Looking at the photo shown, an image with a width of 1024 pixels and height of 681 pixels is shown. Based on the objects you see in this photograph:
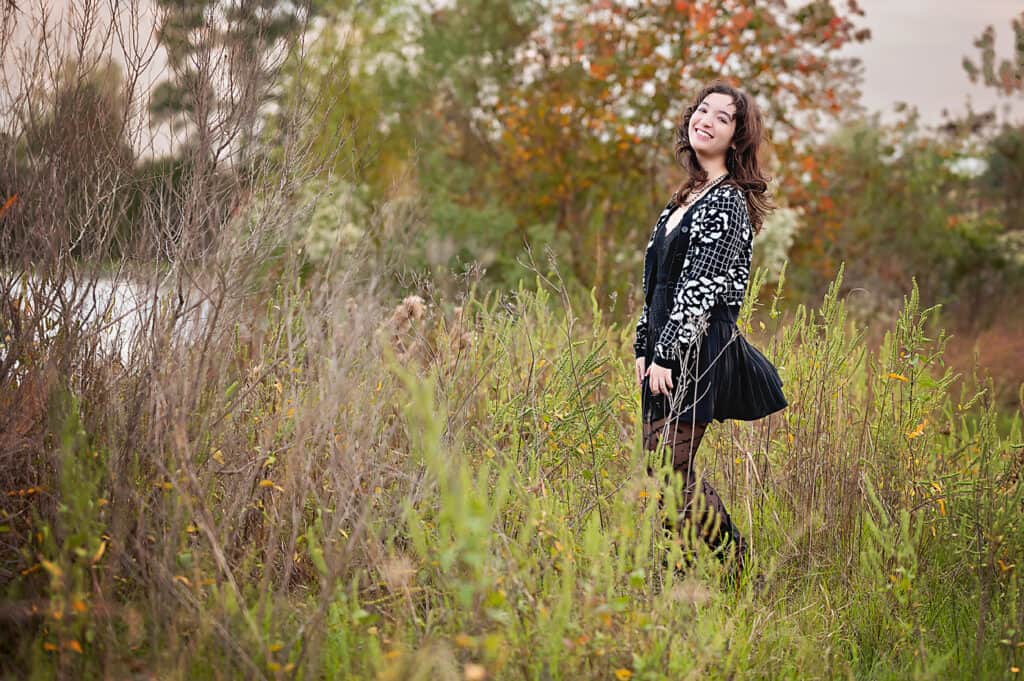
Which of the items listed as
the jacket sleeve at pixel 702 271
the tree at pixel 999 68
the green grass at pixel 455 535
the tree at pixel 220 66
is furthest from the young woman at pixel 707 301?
the tree at pixel 999 68

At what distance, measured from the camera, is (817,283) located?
1237 centimetres

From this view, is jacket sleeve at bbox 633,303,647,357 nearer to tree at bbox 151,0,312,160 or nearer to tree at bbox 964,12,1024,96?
tree at bbox 151,0,312,160

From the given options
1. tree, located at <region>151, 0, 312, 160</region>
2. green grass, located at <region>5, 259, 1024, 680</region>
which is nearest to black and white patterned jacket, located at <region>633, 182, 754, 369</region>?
green grass, located at <region>5, 259, 1024, 680</region>

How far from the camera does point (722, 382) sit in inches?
130

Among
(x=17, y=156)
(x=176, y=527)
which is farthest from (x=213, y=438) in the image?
(x=17, y=156)

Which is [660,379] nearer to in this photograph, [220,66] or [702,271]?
[702,271]

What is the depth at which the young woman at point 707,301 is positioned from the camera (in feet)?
10.4

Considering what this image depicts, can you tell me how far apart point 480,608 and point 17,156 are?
2.01 metres

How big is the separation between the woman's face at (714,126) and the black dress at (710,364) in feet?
0.77

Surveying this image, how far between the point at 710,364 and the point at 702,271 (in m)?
0.31

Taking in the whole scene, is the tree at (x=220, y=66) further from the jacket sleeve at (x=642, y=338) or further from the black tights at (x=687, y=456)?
the black tights at (x=687, y=456)

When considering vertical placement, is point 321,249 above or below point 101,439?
above

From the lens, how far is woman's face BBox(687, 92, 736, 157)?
3391 mm

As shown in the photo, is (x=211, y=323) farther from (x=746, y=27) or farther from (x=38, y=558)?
(x=746, y=27)
